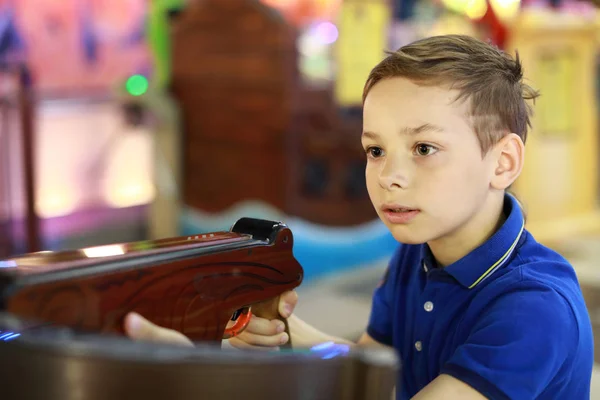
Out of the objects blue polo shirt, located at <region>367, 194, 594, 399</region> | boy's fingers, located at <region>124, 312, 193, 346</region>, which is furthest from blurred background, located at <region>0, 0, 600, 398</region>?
boy's fingers, located at <region>124, 312, 193, 346</region>

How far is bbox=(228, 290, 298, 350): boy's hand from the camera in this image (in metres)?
1.10

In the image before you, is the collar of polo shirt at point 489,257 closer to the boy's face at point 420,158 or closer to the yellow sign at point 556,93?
the boy's face at point 420,158

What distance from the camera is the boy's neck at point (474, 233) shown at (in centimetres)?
112

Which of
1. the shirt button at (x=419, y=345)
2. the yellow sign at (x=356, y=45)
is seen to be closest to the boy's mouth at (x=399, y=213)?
the shirt button at (x=419, y=345)

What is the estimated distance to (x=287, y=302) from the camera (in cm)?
109

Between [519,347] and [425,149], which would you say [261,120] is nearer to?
[425,149]

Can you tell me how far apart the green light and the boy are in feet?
10.8

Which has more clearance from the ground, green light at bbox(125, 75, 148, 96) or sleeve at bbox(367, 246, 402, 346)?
green light at bbox(125, 75, 148, 96)

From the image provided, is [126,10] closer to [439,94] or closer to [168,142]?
[168,142]

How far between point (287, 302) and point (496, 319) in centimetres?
30

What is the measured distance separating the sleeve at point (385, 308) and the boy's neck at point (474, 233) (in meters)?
0.17

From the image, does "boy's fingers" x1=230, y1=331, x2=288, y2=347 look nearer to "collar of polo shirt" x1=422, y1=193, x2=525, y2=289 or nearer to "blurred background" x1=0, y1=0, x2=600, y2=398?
"collar of polo shirt" x1=422, y1=193, x2=525, y2=289

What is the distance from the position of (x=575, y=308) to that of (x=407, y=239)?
244mm

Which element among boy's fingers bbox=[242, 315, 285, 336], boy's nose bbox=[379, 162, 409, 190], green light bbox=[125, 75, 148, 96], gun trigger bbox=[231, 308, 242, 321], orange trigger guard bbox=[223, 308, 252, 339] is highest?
green light bbox=[125, 75, 148, 96]
